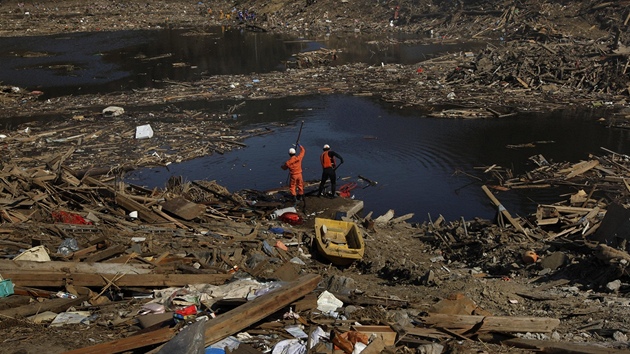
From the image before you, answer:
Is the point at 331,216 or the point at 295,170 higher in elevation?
the point at 295,170

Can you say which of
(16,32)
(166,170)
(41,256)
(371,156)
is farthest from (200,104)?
(16,32)

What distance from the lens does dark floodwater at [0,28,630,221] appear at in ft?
52.5

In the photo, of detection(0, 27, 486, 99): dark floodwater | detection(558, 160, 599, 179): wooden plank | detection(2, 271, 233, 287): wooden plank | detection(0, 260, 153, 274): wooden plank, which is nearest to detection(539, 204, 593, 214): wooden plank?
detection(558, 160, 599, 179): wooden plank

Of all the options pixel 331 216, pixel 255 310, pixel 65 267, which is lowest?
pixel 331 216

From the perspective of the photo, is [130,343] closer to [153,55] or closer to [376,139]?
[376,139]

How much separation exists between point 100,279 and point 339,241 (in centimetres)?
501

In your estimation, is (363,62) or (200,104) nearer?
(200,104)

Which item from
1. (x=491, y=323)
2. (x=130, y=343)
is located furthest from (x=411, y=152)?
(x=130, y=343)

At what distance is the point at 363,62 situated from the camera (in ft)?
108

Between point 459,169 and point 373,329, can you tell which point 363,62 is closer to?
point 459,169

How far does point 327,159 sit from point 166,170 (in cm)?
585

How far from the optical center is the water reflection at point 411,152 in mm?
15609

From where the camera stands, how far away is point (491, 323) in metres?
7.62

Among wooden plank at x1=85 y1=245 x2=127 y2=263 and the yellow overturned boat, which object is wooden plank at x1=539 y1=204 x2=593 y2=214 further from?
wooden plank at x1=85 y1=245 x2=127 y2=263
